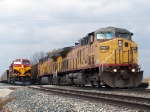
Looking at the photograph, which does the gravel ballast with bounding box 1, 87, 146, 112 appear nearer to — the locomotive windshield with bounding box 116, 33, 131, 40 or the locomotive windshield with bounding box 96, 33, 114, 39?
the locomotive windshield with bounding box 96, 33, 114, 39

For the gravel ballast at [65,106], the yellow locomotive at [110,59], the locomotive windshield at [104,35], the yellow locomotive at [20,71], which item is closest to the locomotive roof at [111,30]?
the yellow locomotive at [110,59]

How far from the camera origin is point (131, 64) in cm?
1681

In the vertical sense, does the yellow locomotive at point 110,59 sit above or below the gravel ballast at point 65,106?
above

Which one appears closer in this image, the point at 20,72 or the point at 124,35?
the point at 124,35

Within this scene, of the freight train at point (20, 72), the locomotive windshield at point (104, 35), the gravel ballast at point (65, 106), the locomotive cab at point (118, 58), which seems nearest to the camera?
the gravel ballast at point (65, 106)

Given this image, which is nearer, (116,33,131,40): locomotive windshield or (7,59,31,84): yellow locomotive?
(116,33,131,40): locomotive windshield

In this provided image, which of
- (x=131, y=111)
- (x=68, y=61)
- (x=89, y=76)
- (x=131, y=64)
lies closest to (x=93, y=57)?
(x=89, y=76)

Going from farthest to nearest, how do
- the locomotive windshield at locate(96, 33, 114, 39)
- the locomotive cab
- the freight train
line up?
the freight train < the locomotive windshield at locate(96, 33, 114, 39) < the locomotive cab

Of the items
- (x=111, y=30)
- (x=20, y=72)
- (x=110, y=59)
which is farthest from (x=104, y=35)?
(x=20, y=72)

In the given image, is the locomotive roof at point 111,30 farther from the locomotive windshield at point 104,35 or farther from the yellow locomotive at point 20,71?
the yellow locomotive at point 20,71

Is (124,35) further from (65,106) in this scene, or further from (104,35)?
(65,106)

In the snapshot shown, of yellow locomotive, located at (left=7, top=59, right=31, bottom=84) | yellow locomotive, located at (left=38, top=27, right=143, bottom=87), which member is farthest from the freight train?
yellow locomotive, located at (left=38, top=27, right=143, bottom=87)

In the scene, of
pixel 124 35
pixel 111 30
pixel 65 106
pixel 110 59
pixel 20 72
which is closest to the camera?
pixel 65 106

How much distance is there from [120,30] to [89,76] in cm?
384
